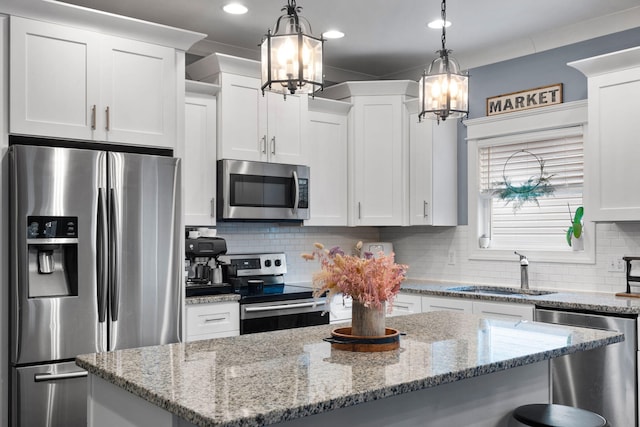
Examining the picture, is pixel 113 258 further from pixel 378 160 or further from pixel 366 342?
pixel 378 160

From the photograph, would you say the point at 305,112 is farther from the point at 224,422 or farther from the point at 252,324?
the point at 224,422

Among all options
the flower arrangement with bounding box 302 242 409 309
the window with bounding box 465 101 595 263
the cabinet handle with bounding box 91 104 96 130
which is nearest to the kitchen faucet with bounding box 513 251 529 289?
the window with bounding box 465 101 595 263

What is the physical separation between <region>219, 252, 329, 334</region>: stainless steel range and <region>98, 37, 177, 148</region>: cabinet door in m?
1.21

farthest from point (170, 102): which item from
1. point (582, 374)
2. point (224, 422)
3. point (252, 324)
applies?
point (582, 374)

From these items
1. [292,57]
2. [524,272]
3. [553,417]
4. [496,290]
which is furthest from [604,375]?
[292,57]

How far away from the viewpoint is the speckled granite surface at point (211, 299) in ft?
12.7

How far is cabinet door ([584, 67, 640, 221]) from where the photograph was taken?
12.5 feet

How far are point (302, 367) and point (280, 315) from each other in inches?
92.2

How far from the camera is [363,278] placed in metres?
2.21

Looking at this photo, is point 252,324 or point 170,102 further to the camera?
point 252,324

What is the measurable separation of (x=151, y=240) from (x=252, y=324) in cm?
100

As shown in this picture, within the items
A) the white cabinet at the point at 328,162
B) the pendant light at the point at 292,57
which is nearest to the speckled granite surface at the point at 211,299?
the white cabinet at the point at 328,162

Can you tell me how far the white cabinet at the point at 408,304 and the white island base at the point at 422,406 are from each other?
6.81ft

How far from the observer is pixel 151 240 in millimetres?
3525
